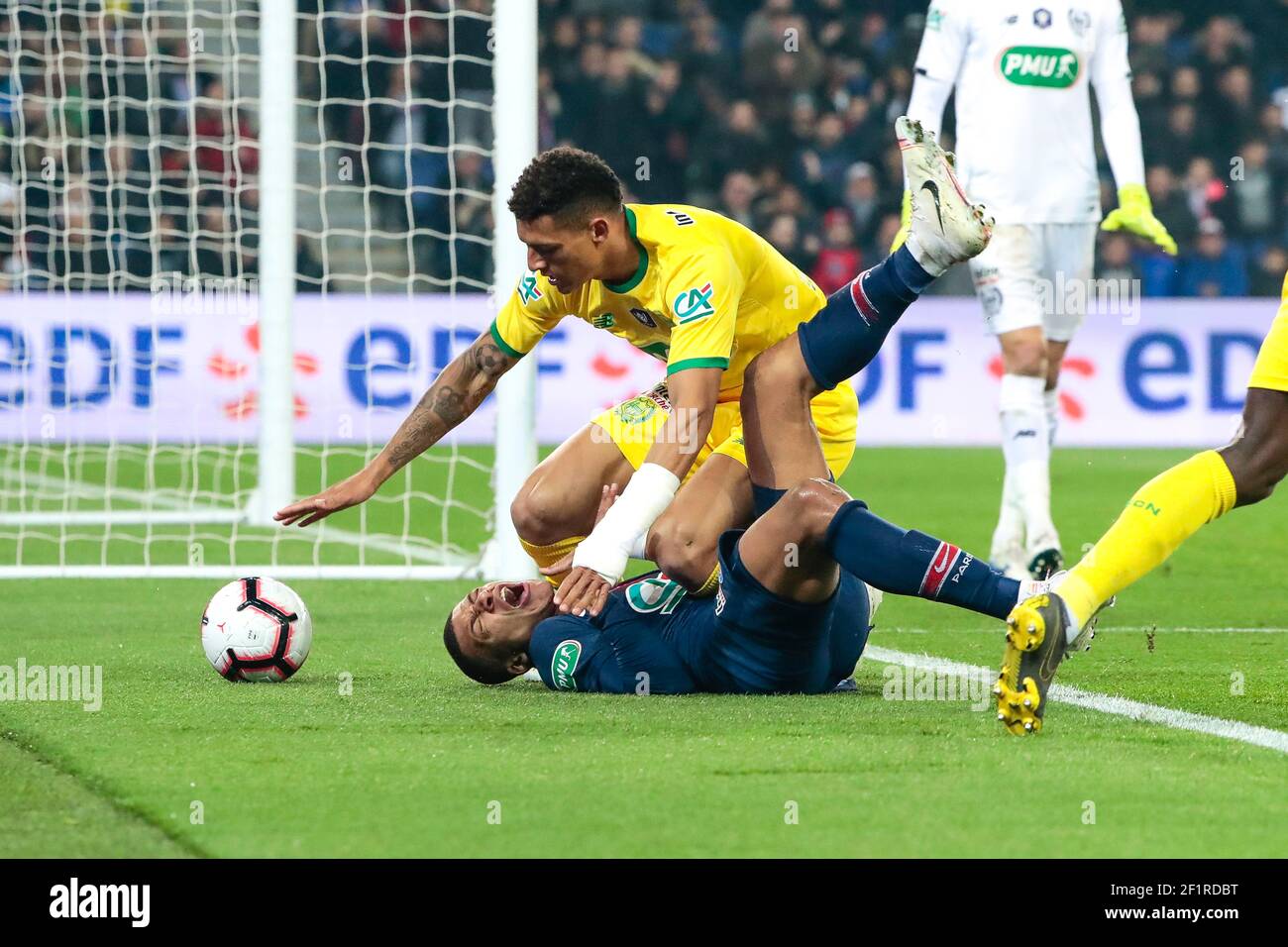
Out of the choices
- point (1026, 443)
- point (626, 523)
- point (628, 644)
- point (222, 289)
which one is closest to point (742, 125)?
point (222, 289)

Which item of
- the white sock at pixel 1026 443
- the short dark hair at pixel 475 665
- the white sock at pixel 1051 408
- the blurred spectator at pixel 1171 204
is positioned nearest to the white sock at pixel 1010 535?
the white sock at pixel 1026 443

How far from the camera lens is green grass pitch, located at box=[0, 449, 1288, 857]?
11.3ft

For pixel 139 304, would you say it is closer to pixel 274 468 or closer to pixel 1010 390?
pixel 274 468

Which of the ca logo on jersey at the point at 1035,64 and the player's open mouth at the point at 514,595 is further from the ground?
the ca logo on jersey at the point at 1035,64

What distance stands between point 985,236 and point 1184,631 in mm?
2089

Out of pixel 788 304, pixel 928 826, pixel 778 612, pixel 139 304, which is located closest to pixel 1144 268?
pixel 139 304

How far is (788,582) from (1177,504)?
0.90 m

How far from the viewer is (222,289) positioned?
536 inches

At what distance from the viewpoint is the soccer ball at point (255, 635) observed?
5.44 m

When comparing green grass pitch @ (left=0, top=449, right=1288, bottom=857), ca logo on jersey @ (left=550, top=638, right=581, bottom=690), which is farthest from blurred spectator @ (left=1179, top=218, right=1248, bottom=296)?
ca logo on jersey @ (left=550, top=638, right=581, bottom=690)

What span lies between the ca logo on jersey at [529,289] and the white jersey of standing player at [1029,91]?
2.90 m

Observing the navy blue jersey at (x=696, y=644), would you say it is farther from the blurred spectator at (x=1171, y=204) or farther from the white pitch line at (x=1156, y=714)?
the blurred spectator at (x=1171, y=204)

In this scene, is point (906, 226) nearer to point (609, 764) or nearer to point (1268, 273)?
point (609, 764)

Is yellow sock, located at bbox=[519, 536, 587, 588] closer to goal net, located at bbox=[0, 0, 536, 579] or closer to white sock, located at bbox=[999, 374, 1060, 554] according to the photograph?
white sock, located at bbox=[999, 374, 1060, 554]
